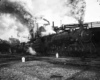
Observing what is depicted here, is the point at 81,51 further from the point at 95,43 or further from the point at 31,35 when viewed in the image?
the point at 31,35

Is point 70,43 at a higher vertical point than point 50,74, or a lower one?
higher

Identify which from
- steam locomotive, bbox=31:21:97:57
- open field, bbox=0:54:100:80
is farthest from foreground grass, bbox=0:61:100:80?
steam locomotive, bbox=31:21:97:57

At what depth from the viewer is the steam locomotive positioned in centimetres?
1405

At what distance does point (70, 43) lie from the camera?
1683 centimetres

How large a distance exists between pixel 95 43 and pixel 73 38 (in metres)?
3.53

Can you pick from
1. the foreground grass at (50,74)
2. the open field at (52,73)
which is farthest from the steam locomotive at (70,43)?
the foreground grass at (50,74)

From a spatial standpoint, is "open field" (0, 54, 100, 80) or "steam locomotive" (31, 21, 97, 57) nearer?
"open field" (0, 54, 100, 80)

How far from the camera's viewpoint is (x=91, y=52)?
14.9 m

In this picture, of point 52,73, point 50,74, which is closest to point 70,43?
point 52,73

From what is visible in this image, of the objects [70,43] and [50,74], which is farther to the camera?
[70,43]

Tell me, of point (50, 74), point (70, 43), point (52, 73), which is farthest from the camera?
point (70, 43)

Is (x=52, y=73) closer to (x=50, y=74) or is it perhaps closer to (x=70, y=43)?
(x=50, y=74)

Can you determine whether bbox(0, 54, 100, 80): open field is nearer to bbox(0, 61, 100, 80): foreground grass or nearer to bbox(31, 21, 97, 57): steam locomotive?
bbox(0, 61, 100, 80): foreground grass

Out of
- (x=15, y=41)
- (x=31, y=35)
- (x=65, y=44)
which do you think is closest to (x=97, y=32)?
(x=65, y=44)
